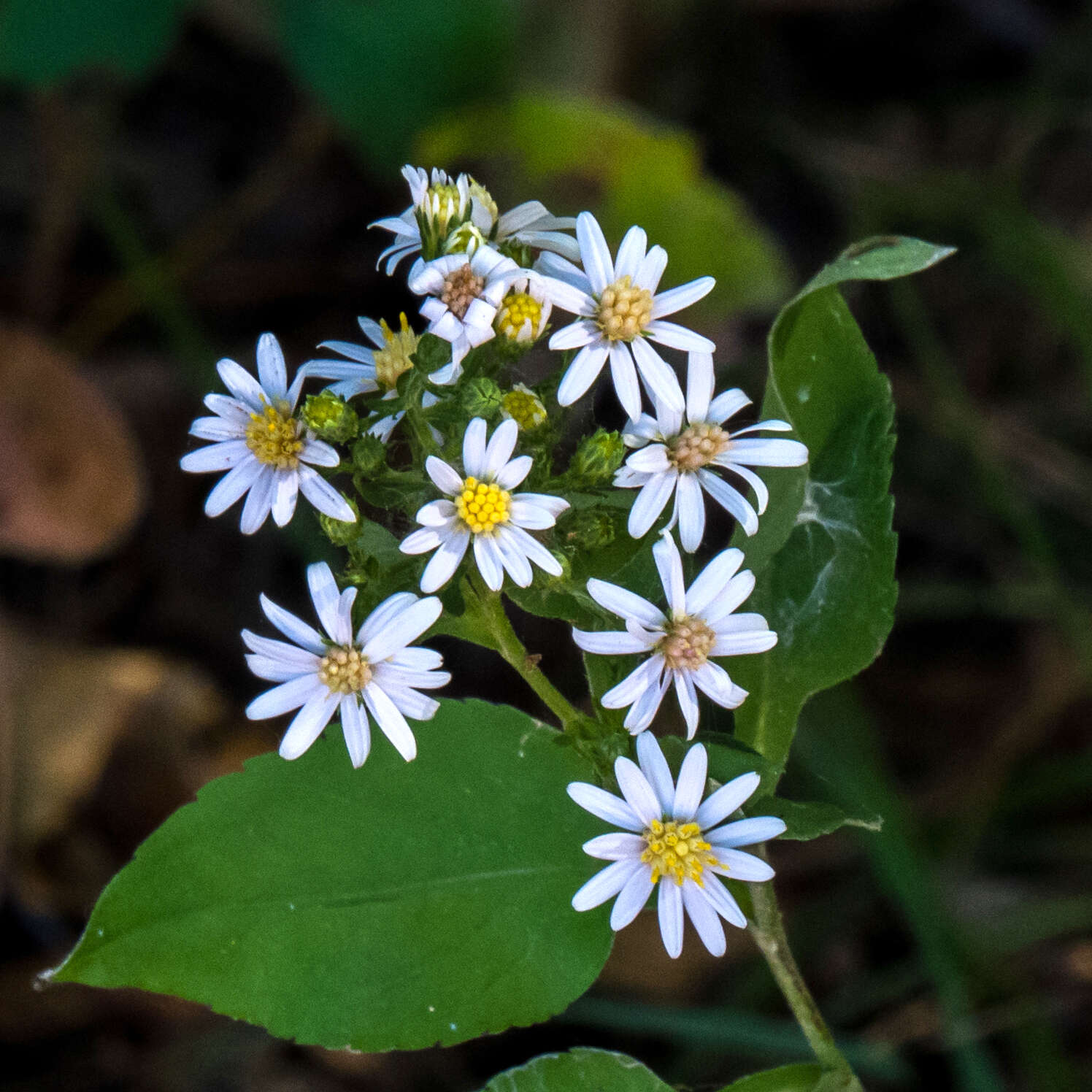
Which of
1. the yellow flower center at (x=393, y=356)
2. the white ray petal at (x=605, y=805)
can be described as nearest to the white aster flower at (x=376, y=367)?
the yellow flower center at (x=393, y=356)

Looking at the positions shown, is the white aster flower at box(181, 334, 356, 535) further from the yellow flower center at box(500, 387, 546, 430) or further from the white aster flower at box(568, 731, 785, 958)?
the white aster flower at box(568, 731, 785, 958)

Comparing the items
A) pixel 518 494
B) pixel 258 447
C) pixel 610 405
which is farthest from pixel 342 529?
pixel 610 405

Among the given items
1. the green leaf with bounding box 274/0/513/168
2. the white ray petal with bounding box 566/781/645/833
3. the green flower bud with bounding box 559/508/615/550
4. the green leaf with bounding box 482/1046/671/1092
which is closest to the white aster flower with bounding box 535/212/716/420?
the green flower bud with bounding box 559/508/615/550

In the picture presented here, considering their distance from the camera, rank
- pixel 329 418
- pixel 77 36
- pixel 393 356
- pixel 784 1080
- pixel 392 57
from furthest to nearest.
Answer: pixel 392 57 < pixel 77 36 < pixel 393 356 < pixel 784 1080 < pixel 329 418

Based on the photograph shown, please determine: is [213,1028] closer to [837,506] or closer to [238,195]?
[837,506]

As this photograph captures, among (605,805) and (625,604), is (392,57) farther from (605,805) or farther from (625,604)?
(605,805)
